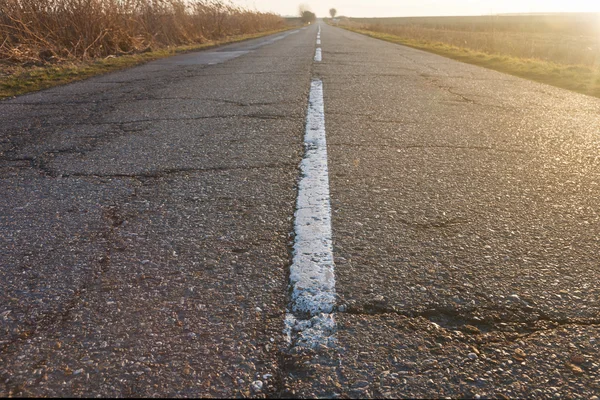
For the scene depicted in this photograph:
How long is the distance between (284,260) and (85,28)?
9.59 meters

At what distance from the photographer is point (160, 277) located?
4.86 ft

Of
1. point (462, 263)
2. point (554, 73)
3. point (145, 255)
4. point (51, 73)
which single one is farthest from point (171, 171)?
point (554, 73)

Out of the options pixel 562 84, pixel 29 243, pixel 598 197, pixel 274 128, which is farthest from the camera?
pixel 562 84

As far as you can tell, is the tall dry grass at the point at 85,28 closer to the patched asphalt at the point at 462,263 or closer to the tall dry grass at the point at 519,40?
the patched asphalt at the point at 462,263

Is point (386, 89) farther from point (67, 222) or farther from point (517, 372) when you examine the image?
point (517, 372)

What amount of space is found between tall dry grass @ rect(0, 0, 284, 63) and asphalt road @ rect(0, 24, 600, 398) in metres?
5.67

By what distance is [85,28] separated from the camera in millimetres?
9383

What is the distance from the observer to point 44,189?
2307 mm

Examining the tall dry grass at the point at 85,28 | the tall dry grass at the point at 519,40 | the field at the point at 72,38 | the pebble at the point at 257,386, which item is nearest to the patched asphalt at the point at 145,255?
the pebble at the point at 257,386

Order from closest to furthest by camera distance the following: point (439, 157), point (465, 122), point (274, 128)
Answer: point (439, 157) < point (274, 128) < point (465, 122)

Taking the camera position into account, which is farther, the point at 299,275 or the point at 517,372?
the point at 299,275

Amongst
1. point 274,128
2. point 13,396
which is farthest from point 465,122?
point 13,396

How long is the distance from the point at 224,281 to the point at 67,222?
86 centimetres

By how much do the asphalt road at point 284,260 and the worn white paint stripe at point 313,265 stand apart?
33mm
